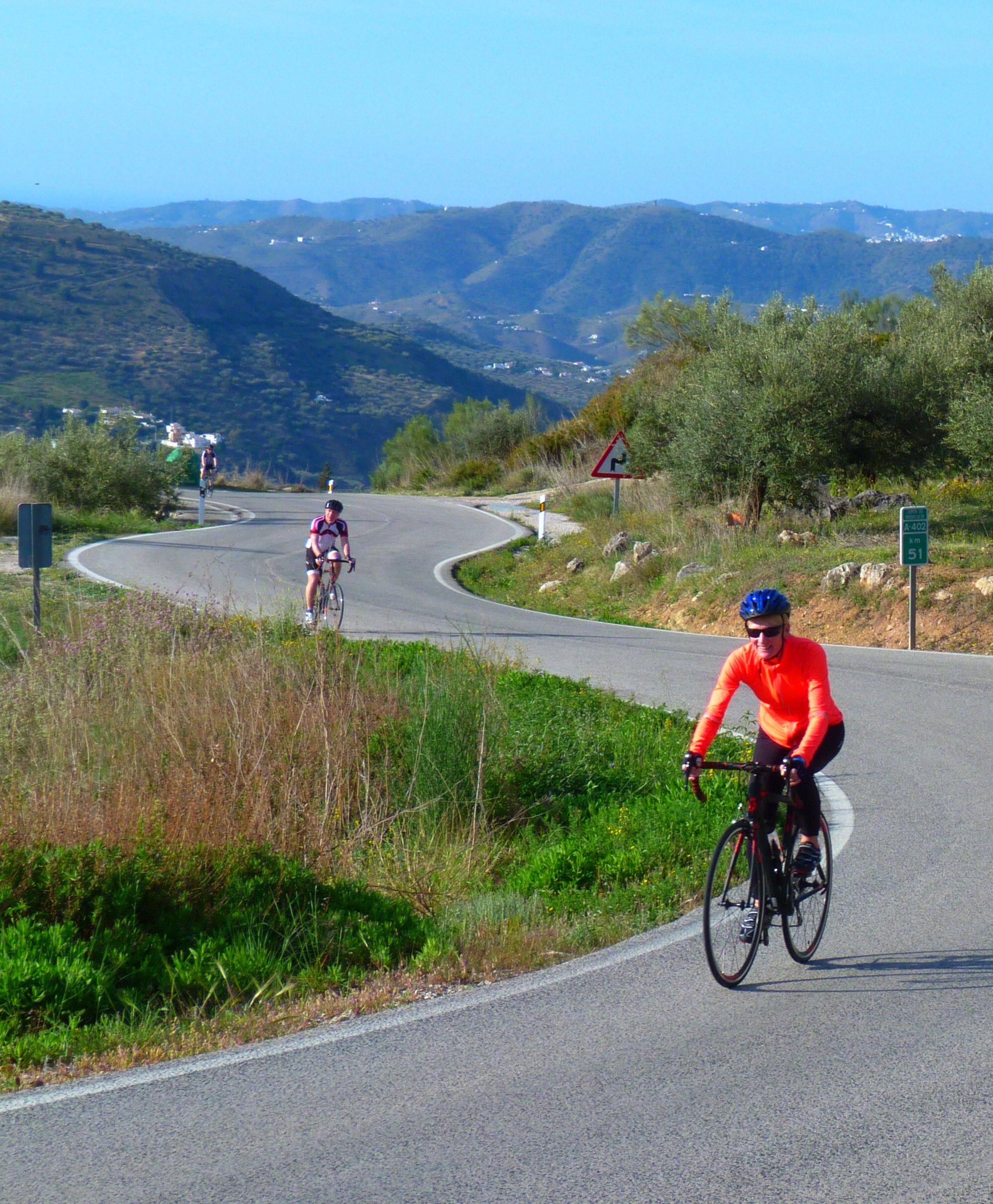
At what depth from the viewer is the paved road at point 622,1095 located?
3523 mm

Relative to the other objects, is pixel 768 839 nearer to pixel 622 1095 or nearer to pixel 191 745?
pixel 622 1095

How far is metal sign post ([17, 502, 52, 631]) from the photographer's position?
1114cm

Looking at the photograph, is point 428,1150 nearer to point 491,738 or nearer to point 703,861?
point 703,861

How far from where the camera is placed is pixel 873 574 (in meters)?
16.0

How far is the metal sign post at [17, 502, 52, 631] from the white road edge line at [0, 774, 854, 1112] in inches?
286

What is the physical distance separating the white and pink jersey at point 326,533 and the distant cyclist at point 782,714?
399 inches

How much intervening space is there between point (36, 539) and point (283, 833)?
228 inches

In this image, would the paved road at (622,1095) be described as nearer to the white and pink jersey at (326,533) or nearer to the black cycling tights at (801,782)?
the black cycling tights at (801,782)

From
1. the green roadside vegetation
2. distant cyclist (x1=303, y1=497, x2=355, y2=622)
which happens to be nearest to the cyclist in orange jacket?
the green roadside vegetation

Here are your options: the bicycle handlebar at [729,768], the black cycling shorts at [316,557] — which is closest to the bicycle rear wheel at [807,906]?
the bicycle handlebar at [729,768]

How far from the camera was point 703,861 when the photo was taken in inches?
274

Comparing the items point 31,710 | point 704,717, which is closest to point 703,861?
point 704,717

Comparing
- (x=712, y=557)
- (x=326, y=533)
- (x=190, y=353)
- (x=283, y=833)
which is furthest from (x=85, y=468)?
(x=190, y=353)

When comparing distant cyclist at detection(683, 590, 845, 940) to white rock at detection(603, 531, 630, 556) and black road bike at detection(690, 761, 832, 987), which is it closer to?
black road bike at detection(690, 761, 832, 987)
